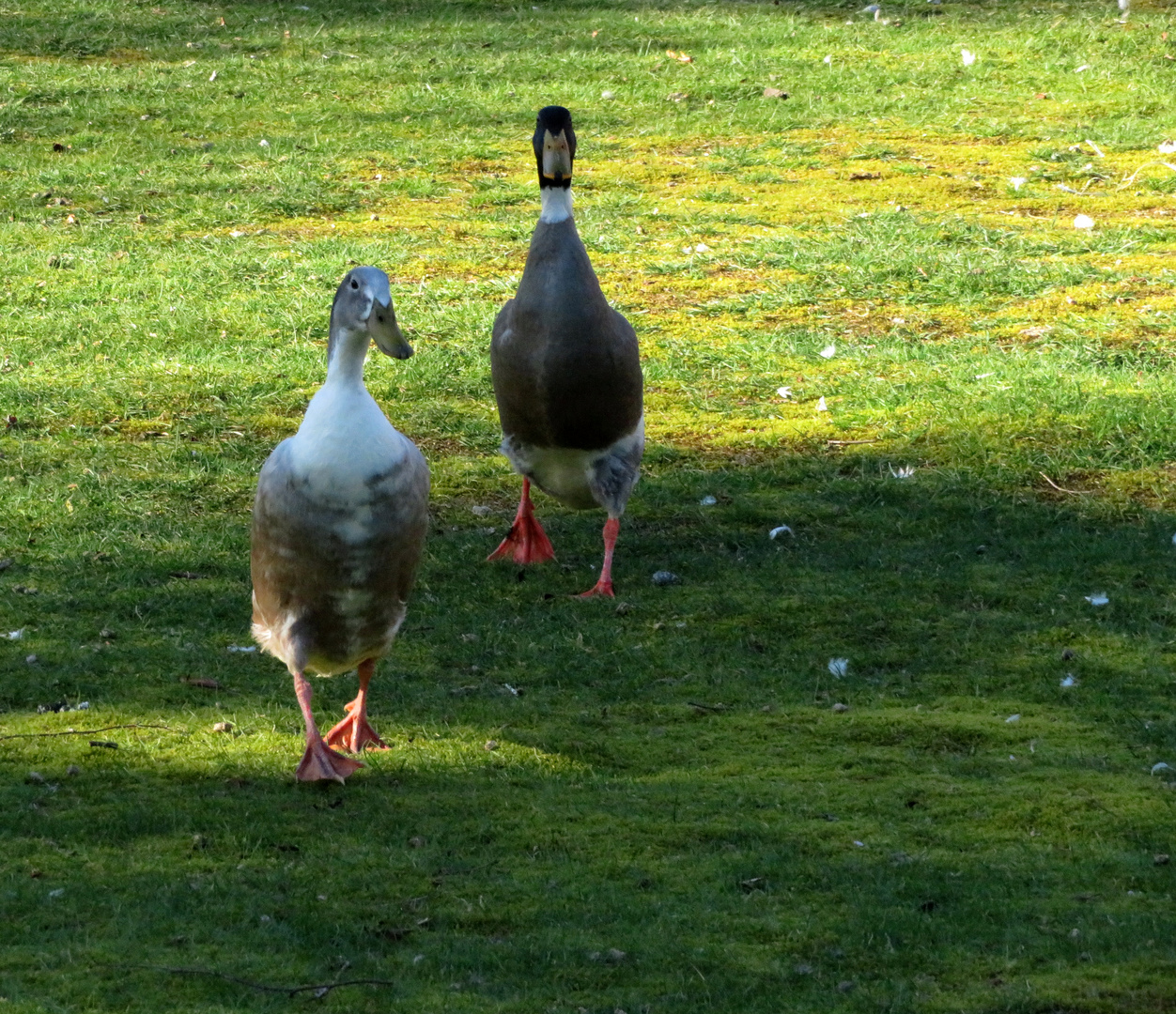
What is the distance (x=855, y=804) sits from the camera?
5723 mm

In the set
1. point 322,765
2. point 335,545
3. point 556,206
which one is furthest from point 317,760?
point 556,206

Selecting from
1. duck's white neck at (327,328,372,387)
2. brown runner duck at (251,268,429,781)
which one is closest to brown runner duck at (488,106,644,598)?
brown runner duck at (251,268,429,781)

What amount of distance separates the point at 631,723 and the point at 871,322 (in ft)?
19.9

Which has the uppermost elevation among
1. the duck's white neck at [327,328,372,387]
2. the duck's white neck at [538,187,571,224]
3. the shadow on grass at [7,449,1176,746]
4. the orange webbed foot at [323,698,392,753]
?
the duck's white neck at [538,187,571,224]

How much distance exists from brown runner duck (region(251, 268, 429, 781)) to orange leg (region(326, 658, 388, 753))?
0.17m

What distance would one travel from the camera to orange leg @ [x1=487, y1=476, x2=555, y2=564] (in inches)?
329

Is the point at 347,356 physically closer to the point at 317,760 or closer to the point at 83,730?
the point at 317,760

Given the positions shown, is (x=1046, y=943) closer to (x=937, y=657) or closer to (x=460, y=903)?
(x=460, y=903)

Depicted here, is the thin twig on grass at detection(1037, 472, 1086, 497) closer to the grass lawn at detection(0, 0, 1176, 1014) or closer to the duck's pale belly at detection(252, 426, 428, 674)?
the grass lawn at detection(0, 0, 1176, 1014)

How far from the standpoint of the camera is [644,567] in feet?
27.3

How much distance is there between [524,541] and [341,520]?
2882mm

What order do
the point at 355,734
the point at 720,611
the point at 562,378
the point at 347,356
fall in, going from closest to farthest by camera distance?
the point at 347,356 < the point at 355,734 < the point at 720,611 < the point at 562,378

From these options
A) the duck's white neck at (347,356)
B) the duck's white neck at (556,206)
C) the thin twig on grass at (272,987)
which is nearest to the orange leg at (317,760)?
the duck's white neck at (347,356)

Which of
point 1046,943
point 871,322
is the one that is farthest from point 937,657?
point 871,322
